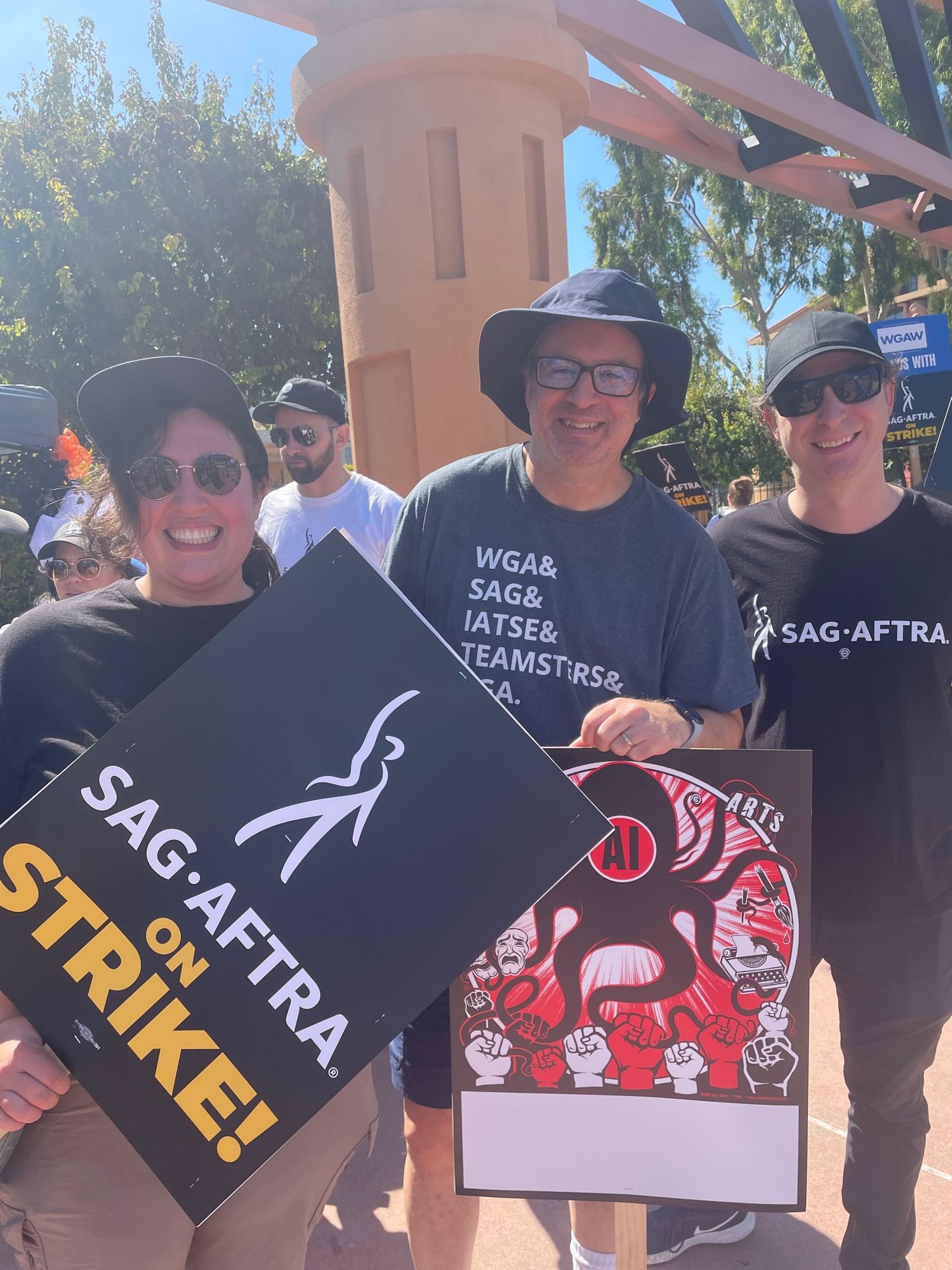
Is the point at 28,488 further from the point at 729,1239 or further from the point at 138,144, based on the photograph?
the point at 138,144

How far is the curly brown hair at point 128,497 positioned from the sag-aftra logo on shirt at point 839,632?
41.1 inches

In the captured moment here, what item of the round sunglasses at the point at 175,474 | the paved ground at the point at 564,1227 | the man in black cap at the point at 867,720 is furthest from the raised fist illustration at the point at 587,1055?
the paved ground at the point at 564,1227

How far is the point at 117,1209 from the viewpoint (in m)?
1.45

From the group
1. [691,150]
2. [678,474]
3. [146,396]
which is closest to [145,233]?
[691,150]

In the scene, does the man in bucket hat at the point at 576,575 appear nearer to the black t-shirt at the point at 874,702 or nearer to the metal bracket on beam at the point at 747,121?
the black t-shirt at the point at 874,702

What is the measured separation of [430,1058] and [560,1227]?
1.03m

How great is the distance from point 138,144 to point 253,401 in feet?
15.2

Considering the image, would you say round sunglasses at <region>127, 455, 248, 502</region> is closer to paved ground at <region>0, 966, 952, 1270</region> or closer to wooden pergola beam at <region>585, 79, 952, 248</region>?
paved ground at <region>0, 966, 952, 1270</region>

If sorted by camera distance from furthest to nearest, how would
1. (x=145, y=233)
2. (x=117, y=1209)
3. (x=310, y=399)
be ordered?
(x=145, y=233) → (x=310, y=399) → (x=117, y=1209)

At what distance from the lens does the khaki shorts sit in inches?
56.5

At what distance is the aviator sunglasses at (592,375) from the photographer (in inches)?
70.2

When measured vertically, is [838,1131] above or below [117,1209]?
below

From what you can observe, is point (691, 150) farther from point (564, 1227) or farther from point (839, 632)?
point (564, 1227)

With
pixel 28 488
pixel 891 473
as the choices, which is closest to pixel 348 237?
pixel 28 488
